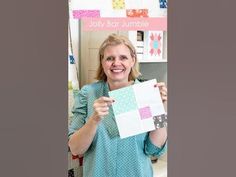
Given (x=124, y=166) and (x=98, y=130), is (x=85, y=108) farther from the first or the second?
(x=124, y=166)

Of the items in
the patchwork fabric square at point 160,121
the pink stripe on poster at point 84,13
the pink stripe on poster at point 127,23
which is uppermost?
the pink stripe on poster at point 84,13

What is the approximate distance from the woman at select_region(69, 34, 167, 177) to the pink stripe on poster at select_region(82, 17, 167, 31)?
6 cm

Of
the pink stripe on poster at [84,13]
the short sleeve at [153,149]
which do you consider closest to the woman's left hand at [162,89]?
the short sleeve at [153,149]

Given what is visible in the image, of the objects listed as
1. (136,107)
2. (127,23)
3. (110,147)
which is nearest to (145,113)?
(136,107)

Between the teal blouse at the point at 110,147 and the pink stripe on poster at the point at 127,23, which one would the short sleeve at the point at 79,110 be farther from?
the pink stripe on poster at the point at 127,23

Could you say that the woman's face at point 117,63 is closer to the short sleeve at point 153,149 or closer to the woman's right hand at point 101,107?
the woman's right hand at point 101,107

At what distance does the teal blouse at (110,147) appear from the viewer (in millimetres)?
983

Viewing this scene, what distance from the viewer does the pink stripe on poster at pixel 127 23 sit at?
91 cm

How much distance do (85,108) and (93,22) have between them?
0.25m

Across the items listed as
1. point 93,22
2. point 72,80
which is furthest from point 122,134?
point 93,22

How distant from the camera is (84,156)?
1.02 m

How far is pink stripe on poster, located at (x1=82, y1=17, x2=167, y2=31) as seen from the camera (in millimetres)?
911

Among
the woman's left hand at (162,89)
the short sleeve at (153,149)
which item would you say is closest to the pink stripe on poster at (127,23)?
the woman's left hand at (162,89)

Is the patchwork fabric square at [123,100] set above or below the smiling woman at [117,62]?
below
